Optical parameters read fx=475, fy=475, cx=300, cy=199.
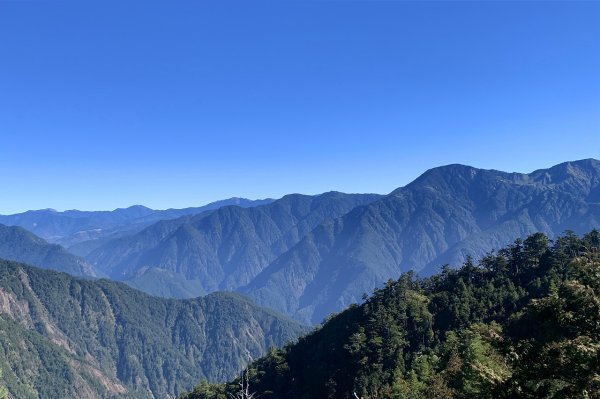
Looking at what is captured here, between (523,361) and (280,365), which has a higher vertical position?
(523,361)

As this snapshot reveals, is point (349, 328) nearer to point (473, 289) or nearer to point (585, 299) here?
point (473, 289)

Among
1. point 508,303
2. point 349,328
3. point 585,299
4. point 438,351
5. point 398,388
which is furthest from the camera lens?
point 349,328

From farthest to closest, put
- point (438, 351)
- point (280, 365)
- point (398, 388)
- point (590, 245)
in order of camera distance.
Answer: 1. point (280, 365)
2. point (590, 245)
3. point (438, 351)
4. point (398, 388)

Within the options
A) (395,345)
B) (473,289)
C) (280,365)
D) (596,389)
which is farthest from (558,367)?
(280,365)

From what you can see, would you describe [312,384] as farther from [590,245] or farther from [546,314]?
[546,314]

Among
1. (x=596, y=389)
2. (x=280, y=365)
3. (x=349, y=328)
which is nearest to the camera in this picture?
(x=596, y=389)

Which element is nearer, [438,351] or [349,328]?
[438,351]

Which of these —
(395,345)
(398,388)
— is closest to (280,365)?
(395,345)

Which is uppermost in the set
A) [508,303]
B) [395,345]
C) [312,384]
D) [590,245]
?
[590,245]

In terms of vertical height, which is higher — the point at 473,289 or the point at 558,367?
the point at 558,367
